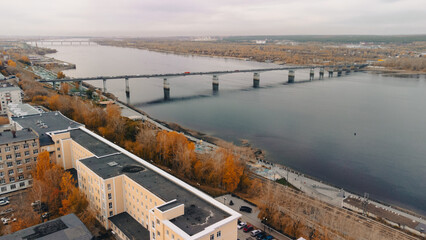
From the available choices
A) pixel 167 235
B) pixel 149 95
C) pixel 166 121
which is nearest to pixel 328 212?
pixel 167 235

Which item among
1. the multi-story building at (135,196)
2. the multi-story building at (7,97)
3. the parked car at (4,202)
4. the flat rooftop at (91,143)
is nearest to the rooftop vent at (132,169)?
the multi-story building at (135,196)

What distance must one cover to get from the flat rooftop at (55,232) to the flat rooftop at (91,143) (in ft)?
11.4

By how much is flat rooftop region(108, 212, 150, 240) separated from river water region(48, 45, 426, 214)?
9.37 metres

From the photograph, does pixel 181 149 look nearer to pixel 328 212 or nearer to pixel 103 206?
pixel 103 206

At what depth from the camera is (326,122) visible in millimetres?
23688

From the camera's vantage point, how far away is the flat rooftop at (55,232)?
7285mm

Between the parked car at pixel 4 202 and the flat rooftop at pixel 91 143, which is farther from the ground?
the flat rooftop at pixel 91 143

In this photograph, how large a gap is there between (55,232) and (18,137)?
20.4ft

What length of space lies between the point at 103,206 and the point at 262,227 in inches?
202

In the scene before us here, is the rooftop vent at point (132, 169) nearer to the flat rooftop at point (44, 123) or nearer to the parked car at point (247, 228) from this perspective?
the parked car at point (247, 228)

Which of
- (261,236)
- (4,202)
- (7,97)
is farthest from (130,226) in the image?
(7,97)

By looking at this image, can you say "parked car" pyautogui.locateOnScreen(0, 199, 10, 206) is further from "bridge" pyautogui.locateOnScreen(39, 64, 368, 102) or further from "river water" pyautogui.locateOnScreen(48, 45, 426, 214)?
"bridge" pyautogui.locateOnScreen(39, 64, 368, 102)

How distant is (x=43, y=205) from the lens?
986 cm

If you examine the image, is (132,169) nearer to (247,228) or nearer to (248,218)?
(247,228)
